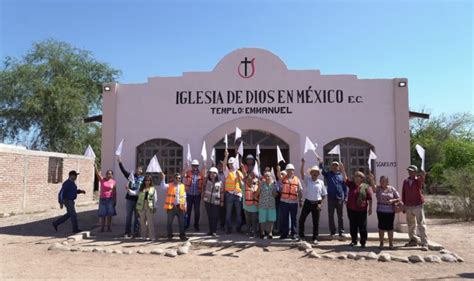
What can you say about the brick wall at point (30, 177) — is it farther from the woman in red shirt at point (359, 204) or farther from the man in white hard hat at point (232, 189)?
the woman in red shirt at point (359, 204)

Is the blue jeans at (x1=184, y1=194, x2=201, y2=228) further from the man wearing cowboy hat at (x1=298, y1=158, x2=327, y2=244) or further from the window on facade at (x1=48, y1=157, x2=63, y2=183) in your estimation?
the window on facade at (x1=48, y1=157, x2=63, y2=183)

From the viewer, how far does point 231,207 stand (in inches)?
384

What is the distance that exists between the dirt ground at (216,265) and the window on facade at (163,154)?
2586 mm

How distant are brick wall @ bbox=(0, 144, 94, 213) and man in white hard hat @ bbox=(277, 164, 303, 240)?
11770 mm

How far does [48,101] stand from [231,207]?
19.0 metres

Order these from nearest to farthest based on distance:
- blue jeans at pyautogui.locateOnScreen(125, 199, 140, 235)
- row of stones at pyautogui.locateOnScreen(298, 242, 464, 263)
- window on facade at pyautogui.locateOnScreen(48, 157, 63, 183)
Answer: row of stones at pyautogui.locateOnScreen(298, 242, 464, 263)
blue jeans at pyautogui.locateOnScreen(125, 199, 140, 235)
window on facade at pyautogui.locateOnScreen(48, 157, 63, 183)

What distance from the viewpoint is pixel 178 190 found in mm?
9250

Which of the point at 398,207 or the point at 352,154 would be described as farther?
the point at 352,154

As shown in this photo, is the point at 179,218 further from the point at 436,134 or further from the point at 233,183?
the point at 436,134

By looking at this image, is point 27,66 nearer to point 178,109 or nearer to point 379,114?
point 178,109

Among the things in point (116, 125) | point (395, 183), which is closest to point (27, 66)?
point (116, 125)

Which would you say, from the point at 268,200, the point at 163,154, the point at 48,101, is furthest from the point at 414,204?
the point at 48,101

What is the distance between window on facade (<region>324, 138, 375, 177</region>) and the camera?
10.8 m

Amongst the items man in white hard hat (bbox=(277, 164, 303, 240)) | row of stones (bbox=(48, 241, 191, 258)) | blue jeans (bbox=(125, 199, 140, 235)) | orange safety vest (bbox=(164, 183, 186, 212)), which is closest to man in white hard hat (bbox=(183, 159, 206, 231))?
orange safety vest (bbox=(164, 183, 186, 212))
